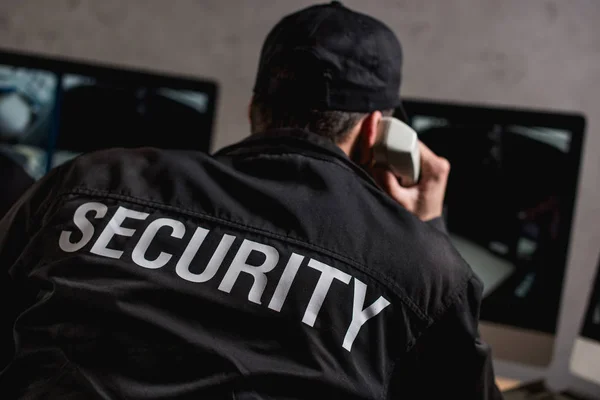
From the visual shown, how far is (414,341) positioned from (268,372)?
0.18 m

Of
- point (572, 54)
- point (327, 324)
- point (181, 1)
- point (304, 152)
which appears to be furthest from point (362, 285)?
point (181, 1)

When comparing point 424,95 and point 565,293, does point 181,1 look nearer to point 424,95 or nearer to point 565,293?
point 424,95

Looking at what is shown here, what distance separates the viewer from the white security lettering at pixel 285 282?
62 centimetres

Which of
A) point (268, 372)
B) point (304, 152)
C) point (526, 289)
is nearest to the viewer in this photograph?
point (268, 372)

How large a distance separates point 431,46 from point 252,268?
902mm

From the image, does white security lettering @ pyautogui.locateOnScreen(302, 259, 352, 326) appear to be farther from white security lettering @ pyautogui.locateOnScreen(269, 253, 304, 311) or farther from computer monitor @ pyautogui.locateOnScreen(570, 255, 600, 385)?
computer monitor @ pyautogui.locateOnScreen(570, 255, 600, 385)

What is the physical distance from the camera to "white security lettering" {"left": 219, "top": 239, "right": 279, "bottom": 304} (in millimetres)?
622

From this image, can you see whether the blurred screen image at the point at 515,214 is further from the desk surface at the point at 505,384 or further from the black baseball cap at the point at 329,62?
the black baseball cap at the point at 329,62

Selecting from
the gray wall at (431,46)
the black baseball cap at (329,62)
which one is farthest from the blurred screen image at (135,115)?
the black baseball cap at (329,62)

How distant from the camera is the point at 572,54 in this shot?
4.20ft

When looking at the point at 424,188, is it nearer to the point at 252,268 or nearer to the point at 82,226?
the point at 252,268

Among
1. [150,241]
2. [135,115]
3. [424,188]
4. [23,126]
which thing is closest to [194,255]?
[150,241]

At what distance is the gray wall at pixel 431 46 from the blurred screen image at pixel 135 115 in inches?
9.6

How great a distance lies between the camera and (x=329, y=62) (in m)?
0.80
